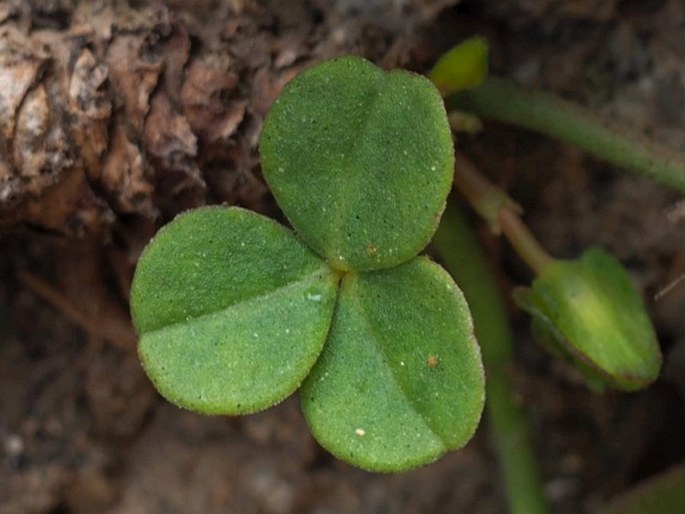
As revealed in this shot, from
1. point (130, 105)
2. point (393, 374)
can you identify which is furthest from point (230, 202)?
point (393, 374)

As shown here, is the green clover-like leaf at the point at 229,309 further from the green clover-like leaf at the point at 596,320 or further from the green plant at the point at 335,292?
the green clover-like leaf at the point at 596,320

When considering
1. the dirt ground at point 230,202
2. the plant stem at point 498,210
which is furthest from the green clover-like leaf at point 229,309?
the plant stem at point 498,210

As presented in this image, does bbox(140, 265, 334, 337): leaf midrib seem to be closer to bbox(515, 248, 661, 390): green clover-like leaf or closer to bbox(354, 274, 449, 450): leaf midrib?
bbox(354, 274, 449, 450): leaf midrib

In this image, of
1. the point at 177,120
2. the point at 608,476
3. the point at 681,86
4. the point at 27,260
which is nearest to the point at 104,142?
the point at 177,120

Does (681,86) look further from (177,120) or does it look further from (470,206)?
(177,120)

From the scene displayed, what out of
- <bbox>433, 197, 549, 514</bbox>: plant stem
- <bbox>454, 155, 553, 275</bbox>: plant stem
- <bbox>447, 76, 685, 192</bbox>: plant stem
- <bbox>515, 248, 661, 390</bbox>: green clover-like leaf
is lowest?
<bbox>433, 197, 549, 514</bbox>: plant stem

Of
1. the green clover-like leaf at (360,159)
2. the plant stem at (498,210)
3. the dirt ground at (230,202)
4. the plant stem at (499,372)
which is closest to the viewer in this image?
the green clover-like leaf at (360,159)

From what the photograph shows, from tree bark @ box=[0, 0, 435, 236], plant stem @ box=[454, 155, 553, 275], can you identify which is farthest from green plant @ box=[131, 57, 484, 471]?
plant stem @ box=[454, 155, 553, 275]

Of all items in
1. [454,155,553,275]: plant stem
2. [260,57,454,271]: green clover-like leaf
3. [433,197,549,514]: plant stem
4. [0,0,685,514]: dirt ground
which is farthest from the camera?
[433,197,549,514]: plant stem
